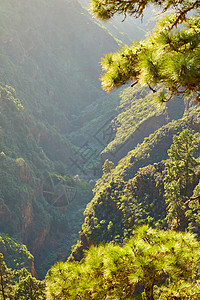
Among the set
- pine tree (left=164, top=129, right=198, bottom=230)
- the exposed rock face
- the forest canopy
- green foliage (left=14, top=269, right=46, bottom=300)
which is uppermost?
the forest canopy

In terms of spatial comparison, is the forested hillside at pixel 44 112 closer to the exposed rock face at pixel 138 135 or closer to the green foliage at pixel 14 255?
the green foliage at pixel 14 255

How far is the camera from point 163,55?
3.46 m

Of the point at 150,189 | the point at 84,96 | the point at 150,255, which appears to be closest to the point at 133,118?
the point at 150,189

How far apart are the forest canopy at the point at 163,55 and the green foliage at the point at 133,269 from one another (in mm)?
2037

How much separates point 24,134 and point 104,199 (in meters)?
27.1

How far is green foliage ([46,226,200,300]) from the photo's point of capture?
143 inches

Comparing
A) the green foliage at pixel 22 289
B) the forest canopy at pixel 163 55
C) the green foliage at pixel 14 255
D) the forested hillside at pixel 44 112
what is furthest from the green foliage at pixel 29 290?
the forested hillside at pixel 44 112

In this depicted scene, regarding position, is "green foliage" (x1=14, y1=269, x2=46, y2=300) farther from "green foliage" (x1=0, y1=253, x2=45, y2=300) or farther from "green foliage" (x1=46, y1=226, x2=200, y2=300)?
"green foliage" (x1=46, y1=226, x2=200, y2=300)

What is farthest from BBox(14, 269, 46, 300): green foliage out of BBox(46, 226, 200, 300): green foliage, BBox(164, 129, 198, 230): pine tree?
BBox(46, 226, 200, 300): green foliage

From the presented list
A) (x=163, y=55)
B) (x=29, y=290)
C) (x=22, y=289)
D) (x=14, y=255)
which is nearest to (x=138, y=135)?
(x=14, y=255)

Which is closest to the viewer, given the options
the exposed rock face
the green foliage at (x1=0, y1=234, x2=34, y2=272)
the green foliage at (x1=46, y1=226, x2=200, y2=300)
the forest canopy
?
the forest canopy

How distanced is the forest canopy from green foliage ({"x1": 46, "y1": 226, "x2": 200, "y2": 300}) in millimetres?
2037

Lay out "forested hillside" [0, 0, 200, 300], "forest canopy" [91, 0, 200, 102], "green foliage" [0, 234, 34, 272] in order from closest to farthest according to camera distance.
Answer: "forest canopy" [91, 0, 200, 102] → "forested hillside" [0, 0, 200, 300] → "green foliage" [0, 234, 34, 272]

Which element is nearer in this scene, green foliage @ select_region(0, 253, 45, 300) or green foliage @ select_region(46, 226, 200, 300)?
green foliage @ select_region(46, 226, 200, 300)
